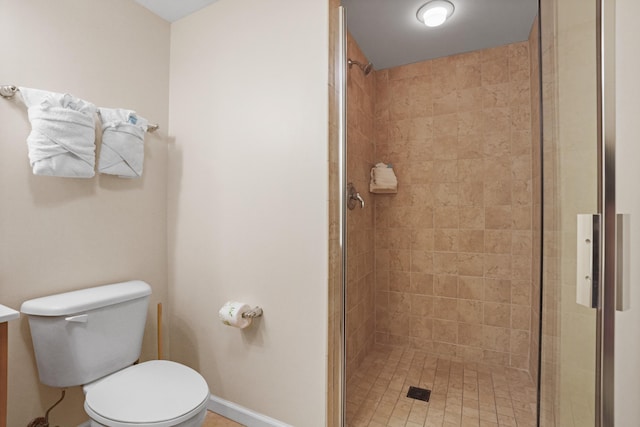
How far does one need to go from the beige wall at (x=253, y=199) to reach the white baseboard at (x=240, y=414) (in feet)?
0.10

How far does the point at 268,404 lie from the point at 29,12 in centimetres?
222

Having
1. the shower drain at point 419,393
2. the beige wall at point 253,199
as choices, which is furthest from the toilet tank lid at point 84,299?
the shower drain at point 419,393

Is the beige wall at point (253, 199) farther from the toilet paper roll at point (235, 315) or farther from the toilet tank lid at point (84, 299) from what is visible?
the toilet tank lid at point (84, 299)

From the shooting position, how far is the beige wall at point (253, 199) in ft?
4.56

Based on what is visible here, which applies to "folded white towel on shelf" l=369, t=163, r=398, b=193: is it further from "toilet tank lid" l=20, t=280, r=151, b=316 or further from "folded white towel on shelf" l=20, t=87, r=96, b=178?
"folded white towel on shelf" l=20, t=87, r=96, b=178

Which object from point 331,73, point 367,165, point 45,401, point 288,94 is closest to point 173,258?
point 45,401

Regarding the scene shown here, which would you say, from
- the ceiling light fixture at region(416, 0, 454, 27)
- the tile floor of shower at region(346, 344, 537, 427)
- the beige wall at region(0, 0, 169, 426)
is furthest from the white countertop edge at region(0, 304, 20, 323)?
the ceiling light fixture at region(416, 0, 454, 27)

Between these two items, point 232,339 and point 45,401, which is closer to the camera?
point 45,401

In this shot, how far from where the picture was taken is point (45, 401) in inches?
52.4

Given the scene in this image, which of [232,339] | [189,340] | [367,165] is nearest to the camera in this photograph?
[232,339]

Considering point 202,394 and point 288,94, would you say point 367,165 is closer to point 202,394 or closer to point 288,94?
point 288,94

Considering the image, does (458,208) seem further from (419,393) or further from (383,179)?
(419,393)

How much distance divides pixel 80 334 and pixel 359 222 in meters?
1.78

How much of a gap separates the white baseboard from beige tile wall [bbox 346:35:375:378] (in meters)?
0.70
